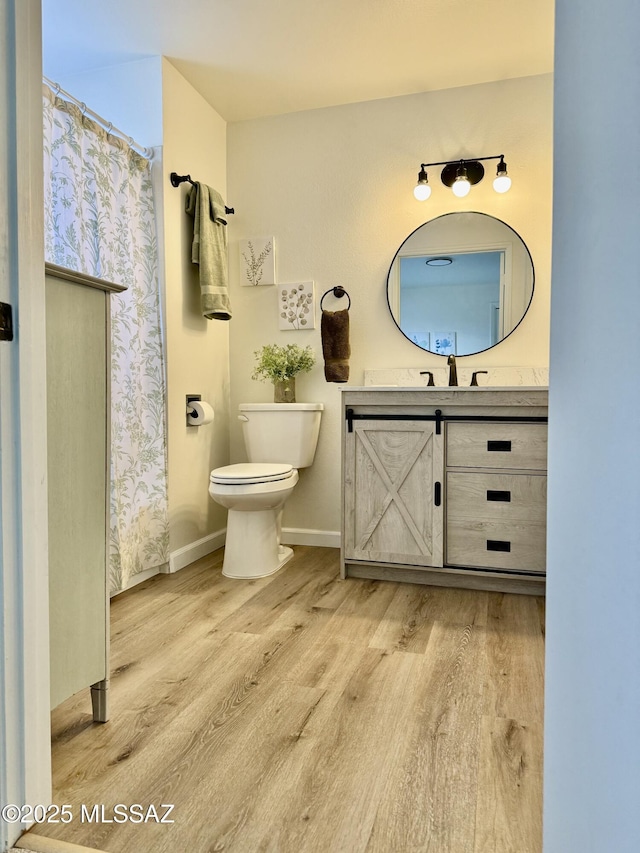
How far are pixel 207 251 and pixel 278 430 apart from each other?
0.98 meters

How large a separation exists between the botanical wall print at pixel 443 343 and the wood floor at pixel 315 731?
1304 millimetres

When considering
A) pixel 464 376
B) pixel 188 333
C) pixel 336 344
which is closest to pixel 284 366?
pixel 336 344

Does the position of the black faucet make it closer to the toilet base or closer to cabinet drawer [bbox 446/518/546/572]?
cabinet drawer [bbox 446/518/546/572]

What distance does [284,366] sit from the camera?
9.78ft

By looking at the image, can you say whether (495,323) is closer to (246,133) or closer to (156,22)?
(246,133)

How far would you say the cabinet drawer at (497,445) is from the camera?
2277mm

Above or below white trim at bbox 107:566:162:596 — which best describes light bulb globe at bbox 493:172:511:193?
above

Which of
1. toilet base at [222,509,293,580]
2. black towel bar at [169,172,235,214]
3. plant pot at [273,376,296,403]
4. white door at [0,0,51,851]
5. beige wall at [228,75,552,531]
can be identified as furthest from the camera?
plant pot at [273,376,296,403]

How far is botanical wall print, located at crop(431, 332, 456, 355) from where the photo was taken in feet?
9.47

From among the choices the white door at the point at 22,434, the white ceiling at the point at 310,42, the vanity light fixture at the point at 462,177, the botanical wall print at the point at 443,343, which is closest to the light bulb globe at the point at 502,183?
the vanity light fixture at the point at 462,177

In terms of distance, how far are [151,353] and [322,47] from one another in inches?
63.3

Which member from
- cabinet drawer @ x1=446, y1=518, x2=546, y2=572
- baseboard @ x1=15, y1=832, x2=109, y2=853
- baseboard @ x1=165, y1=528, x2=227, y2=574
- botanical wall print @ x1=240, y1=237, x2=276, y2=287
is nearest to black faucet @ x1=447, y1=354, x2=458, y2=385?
cabinet drawer @ x1=446, y1=518, x2=546, y2=572

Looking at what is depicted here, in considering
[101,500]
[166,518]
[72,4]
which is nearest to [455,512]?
[166,518]

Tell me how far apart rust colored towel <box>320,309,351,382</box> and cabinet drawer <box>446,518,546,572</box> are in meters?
1.04
